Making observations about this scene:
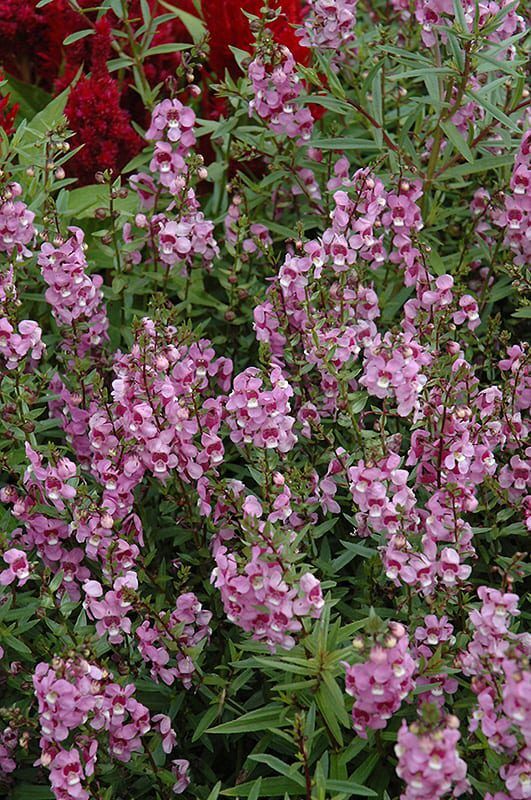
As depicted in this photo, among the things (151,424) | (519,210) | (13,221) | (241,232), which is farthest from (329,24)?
(151,424)

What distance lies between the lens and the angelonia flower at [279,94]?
2.38m

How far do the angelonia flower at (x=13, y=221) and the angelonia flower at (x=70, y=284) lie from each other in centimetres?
12

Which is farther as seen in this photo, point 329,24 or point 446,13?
point 329,24

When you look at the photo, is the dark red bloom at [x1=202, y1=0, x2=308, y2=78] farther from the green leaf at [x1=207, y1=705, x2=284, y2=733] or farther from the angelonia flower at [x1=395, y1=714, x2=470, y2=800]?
the angelonia flower at [x1=395, y1=714, x2=470, y2=800]

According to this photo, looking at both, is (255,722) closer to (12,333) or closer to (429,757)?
(429,757)

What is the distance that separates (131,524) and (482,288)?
3.79 ft

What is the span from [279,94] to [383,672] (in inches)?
59.7

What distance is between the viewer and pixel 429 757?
51.7 inches

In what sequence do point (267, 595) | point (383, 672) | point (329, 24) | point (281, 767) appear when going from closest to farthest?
point (383, 672) < point (267, 595) < point (281, 767) < point (329, 24)

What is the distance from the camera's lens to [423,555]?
5.74ft

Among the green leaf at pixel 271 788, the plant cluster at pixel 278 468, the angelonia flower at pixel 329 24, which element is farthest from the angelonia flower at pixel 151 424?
the angelonia flower at pixel 329 24

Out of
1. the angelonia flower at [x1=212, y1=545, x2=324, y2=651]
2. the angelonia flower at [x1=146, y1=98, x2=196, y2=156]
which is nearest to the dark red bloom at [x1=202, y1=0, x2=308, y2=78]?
the angelonia flower at [x1=146, y1=98, x2=196, y2=156]

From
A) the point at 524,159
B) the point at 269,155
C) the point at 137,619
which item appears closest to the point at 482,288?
the point at 524,159

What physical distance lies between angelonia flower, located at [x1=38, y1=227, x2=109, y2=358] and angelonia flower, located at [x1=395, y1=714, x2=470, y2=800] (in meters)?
1.22
